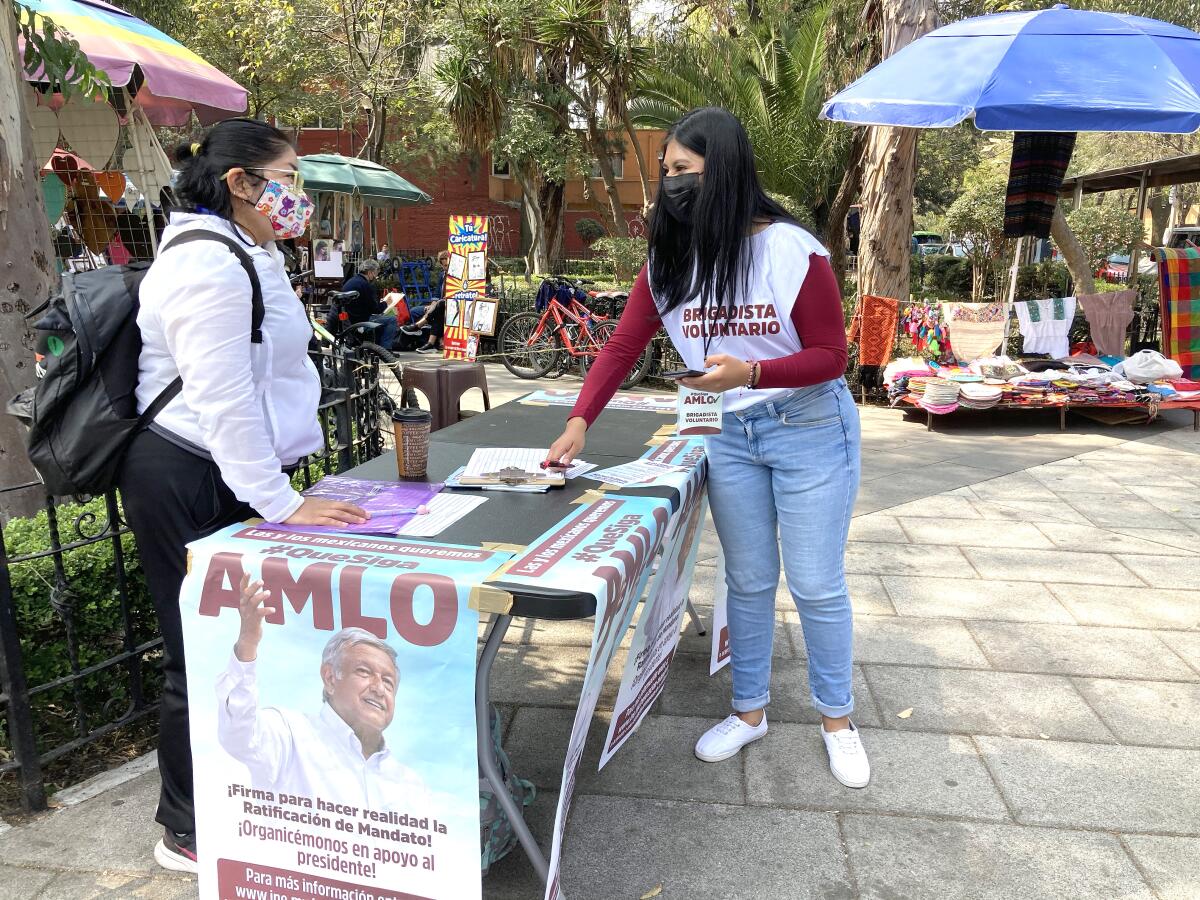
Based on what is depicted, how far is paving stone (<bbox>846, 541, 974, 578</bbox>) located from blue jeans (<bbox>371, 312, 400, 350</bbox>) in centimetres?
704

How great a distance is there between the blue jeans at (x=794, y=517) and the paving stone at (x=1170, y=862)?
81 cm

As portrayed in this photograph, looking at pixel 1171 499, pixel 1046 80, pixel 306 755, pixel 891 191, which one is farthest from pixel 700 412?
pixel 891 191

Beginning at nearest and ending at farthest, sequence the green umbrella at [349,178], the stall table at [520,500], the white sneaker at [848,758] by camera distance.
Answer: the stall table at [520,500] → the white sneaker at [848,758] → the green umbrella at [349,178]

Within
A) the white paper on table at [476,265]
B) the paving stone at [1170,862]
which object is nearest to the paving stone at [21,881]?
the paving stone at [1170,862]

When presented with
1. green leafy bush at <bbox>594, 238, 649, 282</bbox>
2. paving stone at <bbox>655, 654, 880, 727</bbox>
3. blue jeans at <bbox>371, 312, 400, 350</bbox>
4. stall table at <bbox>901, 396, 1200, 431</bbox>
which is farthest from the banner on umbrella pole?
green leafy bush at <bbox>594, 238, 649, 282</bbox>

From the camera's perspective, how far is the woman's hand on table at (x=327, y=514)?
6.64 feet

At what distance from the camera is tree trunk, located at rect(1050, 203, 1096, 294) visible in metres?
10.1

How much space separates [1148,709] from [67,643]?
3.56 meters

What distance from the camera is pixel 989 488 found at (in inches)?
234

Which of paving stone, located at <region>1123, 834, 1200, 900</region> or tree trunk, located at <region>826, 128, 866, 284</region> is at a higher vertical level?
tree trunk, located at <region>826, 128, 866, 284</region>

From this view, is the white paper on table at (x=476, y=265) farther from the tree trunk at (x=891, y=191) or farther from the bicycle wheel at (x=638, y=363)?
the tree trunk at (x=891, y=191)

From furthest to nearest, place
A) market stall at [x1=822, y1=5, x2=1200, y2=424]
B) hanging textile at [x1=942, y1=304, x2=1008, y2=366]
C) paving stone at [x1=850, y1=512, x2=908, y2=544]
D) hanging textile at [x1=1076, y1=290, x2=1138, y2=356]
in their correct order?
hanging textile at [x1=1076, y1=290, x2=1138, y2=356]
hanging textile at [x1=942, y1=304, x2=1008, y2=366]
market stall at [x1=822, y1=5, x2=1200, y2=424]
paving stone at [x1=850, y1=512, x2=908, y2=544]

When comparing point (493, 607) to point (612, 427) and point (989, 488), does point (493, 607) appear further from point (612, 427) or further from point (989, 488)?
point (989, 488)

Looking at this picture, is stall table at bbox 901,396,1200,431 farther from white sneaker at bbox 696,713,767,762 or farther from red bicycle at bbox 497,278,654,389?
white sneaker at bbox 696,713,767,762
